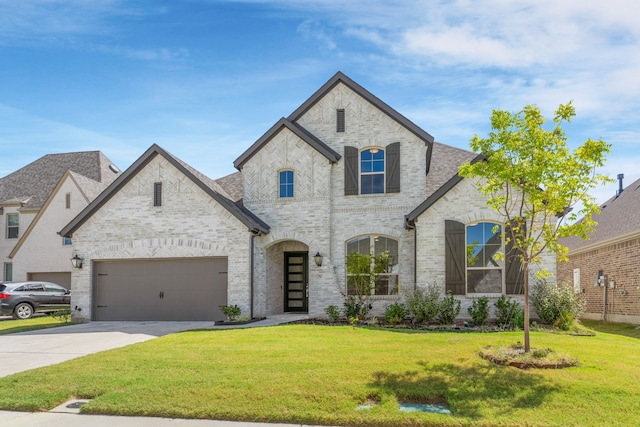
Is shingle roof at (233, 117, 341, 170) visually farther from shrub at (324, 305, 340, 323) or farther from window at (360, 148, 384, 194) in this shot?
shrub at (324, 305, 340, 323)

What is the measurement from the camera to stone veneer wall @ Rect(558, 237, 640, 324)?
1910 cm

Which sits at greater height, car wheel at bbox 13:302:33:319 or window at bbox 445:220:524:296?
window at bbox 445:220:524:296

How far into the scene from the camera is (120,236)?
60.8 ft

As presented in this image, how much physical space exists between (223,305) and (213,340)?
19.4ft

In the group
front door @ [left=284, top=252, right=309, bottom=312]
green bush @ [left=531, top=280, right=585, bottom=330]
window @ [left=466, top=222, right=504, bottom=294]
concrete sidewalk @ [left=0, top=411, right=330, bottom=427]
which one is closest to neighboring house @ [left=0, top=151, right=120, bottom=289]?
front door @ [left=284, top=252, right=309, bottom=312]

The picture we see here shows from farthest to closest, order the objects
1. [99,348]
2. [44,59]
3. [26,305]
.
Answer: [26,305], [44,59], [99,348]

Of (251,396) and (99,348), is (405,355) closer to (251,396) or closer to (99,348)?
(251,396)

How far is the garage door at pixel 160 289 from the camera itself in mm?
17891

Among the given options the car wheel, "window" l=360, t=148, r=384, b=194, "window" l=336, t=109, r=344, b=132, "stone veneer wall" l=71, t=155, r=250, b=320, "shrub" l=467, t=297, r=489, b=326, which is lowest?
the car wheel

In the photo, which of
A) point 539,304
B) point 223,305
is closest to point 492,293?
point 539,304

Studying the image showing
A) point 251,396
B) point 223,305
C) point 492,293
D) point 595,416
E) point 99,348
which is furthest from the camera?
point 223,305

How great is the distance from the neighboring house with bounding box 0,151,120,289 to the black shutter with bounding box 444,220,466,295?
18.6 metres

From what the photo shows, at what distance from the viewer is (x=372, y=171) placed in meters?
18.6

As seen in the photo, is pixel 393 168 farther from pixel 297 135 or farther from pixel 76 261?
pixel 76 261
